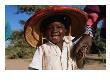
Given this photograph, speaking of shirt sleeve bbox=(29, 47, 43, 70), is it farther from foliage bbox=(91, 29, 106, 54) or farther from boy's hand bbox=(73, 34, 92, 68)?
foliage bbox=(91, 29, 106, 54)

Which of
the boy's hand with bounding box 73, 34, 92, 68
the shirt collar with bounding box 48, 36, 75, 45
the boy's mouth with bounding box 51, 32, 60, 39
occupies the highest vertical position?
the boy's mouth with bounding box 51, 32, 60, 39

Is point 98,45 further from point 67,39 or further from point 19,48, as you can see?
point 19,48

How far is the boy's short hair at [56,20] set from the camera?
2.99 metres

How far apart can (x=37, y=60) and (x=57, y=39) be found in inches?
10.0

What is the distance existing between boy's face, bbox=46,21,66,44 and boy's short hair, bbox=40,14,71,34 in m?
0.03

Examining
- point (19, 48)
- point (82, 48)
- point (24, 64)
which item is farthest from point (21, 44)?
point (82, 48)

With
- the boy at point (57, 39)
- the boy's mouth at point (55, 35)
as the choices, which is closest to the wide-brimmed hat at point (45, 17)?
the boy at point (57, 39)

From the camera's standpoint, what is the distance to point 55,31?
3.00m

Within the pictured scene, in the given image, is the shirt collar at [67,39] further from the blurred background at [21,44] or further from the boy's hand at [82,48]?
the blurred background at [21,44]

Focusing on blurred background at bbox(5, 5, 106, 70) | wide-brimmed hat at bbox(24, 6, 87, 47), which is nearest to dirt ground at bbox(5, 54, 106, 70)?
blurred background at bbox(5, 5, 106, 70)

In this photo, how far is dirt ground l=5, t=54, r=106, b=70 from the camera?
2979 millimetres

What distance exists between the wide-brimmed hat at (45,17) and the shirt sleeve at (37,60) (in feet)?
0.20

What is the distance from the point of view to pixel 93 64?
3000 mm
